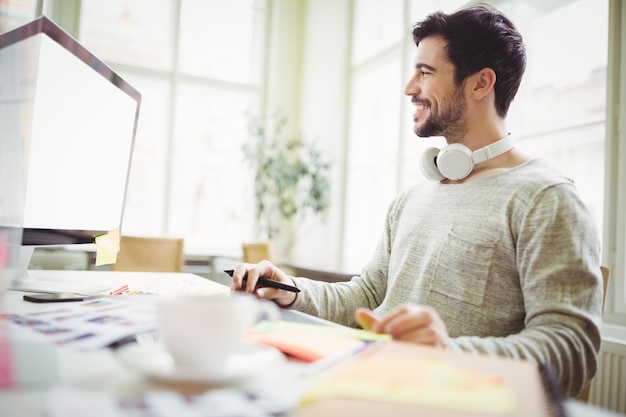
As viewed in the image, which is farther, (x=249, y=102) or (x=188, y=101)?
(x=249, y=102)

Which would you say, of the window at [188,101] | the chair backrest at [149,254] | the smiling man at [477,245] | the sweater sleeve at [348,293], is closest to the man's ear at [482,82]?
the smiling man at [477,245]

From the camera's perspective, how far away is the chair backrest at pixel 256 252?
3.33 m

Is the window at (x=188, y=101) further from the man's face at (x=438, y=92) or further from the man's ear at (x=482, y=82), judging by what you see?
the man's ear at (x=482, y=82)

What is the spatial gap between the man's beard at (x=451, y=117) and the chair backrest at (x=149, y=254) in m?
2.00

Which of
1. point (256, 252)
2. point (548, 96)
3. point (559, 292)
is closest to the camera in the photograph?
point (559, 292)

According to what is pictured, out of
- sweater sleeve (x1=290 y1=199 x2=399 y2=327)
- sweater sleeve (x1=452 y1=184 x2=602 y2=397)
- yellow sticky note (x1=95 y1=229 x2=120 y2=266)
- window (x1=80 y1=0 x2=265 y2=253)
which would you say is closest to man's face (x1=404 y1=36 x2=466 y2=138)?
sweater sleeve (x1=290 y1=199 x2=399 y2=327)

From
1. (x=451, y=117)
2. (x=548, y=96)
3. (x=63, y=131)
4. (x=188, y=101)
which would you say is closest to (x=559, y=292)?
(x=451, y=117)

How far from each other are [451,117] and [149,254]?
2126mm

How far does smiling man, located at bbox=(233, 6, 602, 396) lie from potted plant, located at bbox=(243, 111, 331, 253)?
3.04 m

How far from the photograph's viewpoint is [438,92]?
1302mm

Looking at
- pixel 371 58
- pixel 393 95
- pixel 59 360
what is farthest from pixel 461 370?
pixel 371 58

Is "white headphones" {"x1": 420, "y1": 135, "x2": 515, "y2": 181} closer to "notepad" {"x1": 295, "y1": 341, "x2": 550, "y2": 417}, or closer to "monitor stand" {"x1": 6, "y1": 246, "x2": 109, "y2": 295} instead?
"notepad" {"x1": 295, "y1": 341, "x2": 550, "y2": 417}

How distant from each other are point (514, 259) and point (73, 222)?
3.44 ft

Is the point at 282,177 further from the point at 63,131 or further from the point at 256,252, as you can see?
the point at 63,131
